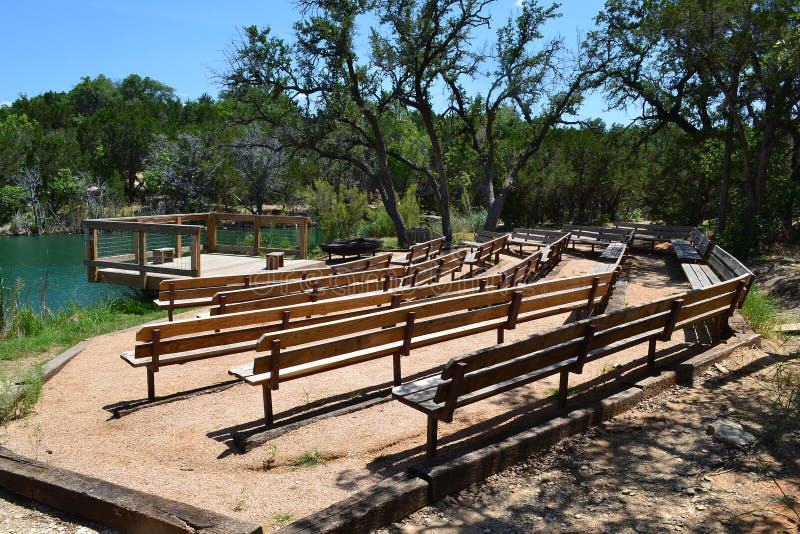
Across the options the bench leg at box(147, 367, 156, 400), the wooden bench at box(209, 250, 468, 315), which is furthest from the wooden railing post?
the bench leg at box(147, 367, 156, 400)

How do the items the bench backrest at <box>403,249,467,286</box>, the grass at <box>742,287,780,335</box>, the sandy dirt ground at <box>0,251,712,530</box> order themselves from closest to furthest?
the sandy dirt ground at <box>0,251,712,530</box> < the grass at <box>742,287,780,335</box> < the bench backrest at <box>403,249,467,286</box>

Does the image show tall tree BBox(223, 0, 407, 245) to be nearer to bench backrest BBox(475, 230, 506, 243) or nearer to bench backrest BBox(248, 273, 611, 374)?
bench backrest BBox(475, 230, 506, 243)

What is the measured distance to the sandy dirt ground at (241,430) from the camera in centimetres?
383

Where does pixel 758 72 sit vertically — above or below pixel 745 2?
below

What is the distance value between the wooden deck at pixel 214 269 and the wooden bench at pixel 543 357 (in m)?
9.85

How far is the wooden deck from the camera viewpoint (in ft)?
44.6

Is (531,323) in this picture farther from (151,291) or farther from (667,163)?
(667,163)

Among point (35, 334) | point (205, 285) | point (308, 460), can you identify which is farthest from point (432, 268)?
point (308, 460)

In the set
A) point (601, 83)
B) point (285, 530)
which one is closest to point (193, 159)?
point (601, 83)

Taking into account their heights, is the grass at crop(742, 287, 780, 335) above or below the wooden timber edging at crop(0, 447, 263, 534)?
above

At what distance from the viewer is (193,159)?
43.2m

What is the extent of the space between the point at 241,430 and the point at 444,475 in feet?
6.19

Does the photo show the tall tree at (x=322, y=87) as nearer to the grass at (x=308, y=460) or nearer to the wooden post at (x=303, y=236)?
the wooden post at (x=303, y=236)

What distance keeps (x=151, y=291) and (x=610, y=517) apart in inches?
500
